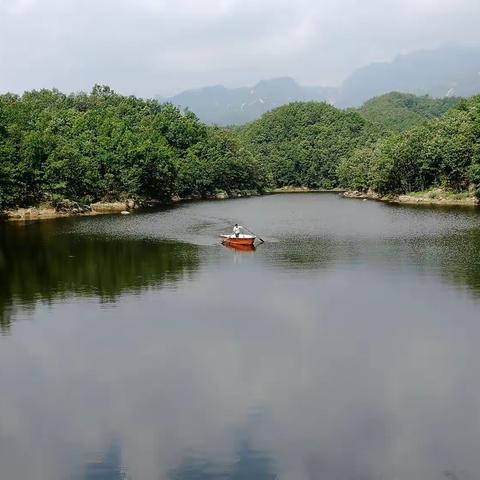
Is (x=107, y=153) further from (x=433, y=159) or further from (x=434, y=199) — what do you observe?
(x=434, y=199)

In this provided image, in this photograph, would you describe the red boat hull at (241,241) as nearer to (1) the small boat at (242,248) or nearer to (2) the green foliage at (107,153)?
(1) the small boat at (242,248)

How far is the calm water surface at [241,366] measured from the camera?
14.0 meters

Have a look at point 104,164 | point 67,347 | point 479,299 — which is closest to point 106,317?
point 67,347

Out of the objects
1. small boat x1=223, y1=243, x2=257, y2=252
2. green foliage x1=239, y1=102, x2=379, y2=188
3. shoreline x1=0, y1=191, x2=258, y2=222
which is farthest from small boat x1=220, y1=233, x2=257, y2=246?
green foliage x1=239, y1=102, x2=379, y2=188

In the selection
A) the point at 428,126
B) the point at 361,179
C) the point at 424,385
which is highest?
the point at 428,126

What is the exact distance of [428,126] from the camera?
92188 millimetres

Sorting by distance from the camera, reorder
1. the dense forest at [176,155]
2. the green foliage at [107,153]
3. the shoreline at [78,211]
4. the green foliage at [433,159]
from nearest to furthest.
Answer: the shoreline at [78,211], the green foliage at [107,153], the dense forest at [176,155], the green foliage at [433,159]

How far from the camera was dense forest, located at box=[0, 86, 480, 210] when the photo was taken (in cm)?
6644

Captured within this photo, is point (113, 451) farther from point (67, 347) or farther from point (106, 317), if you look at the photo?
point (106, 317)

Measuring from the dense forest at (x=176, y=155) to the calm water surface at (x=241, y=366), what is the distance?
28972 millimetres

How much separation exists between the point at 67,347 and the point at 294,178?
11966cm

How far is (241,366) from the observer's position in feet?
63.6

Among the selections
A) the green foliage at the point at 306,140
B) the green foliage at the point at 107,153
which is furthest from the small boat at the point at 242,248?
the green foliage at the point at 306,140

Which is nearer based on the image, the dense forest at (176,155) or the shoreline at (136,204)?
the shoreline at (136,204)
